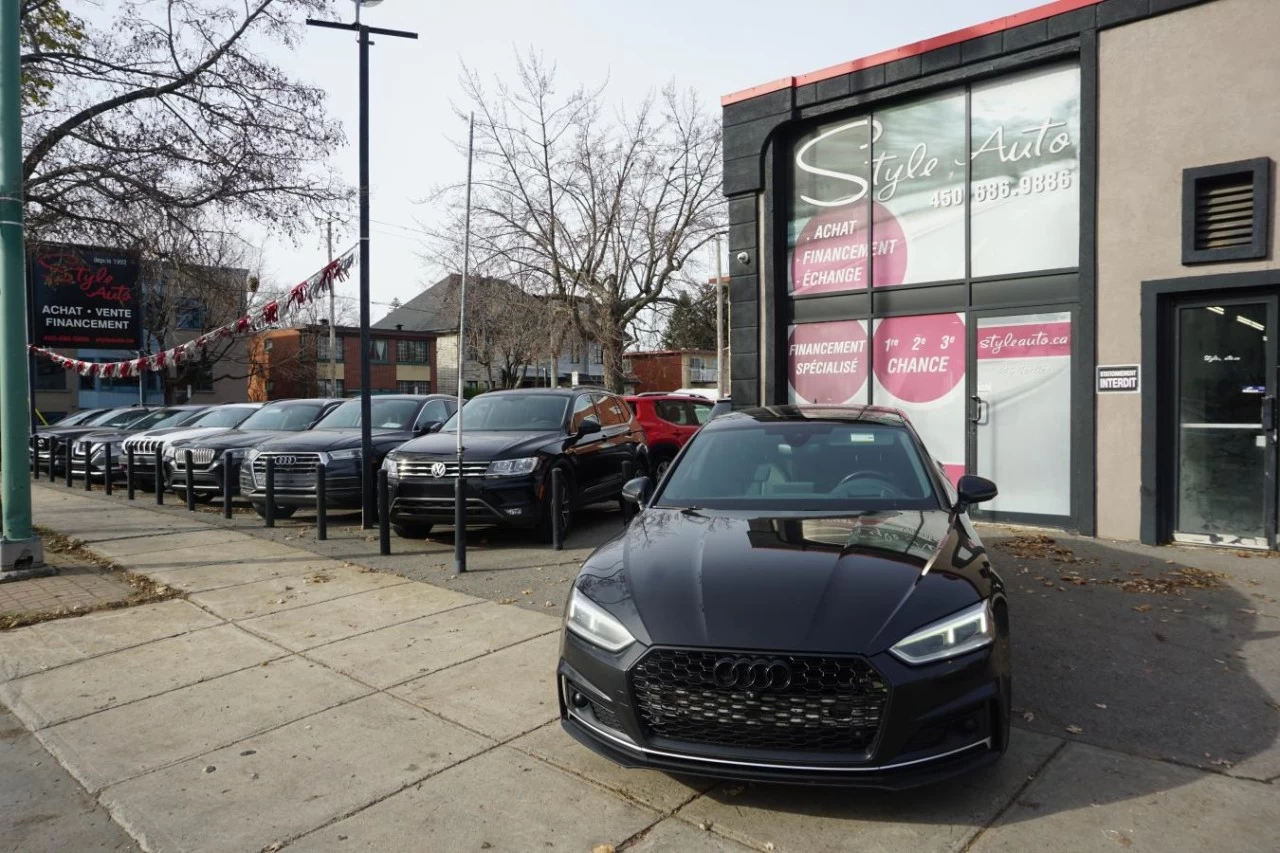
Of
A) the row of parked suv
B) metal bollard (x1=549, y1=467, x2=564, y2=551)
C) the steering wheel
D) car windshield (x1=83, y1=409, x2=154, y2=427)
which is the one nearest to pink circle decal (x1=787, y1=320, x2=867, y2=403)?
the row of parked suv

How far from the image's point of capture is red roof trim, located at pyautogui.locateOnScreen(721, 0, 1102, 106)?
898 cm

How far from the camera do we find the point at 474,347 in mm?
42938

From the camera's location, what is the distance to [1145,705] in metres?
4.30

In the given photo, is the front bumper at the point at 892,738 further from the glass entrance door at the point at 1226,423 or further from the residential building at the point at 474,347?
the residential building at the point at 474,347

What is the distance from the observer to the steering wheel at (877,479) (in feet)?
15.0

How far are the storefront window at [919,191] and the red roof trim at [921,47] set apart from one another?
598mm

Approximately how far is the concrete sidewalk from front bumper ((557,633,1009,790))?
28 cm

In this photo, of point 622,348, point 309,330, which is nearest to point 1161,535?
point 622,348

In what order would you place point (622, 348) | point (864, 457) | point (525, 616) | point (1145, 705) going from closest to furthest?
1. point (1145, 705)
2. point (864, 457)
3. point (525, 616)
4. point (622, 348)

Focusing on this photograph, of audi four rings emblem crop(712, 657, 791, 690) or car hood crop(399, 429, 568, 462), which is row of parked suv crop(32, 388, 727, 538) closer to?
car hood crop(399, 429, 568, 462)

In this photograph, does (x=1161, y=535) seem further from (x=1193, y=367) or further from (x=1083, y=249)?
(x=1083, y=249)

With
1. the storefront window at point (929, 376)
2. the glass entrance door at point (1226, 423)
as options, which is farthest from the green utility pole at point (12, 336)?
the glass entrance door at point (1226, 423)

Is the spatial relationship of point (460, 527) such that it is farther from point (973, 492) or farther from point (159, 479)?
point (159, 479)

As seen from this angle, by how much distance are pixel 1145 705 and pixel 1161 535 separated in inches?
189
